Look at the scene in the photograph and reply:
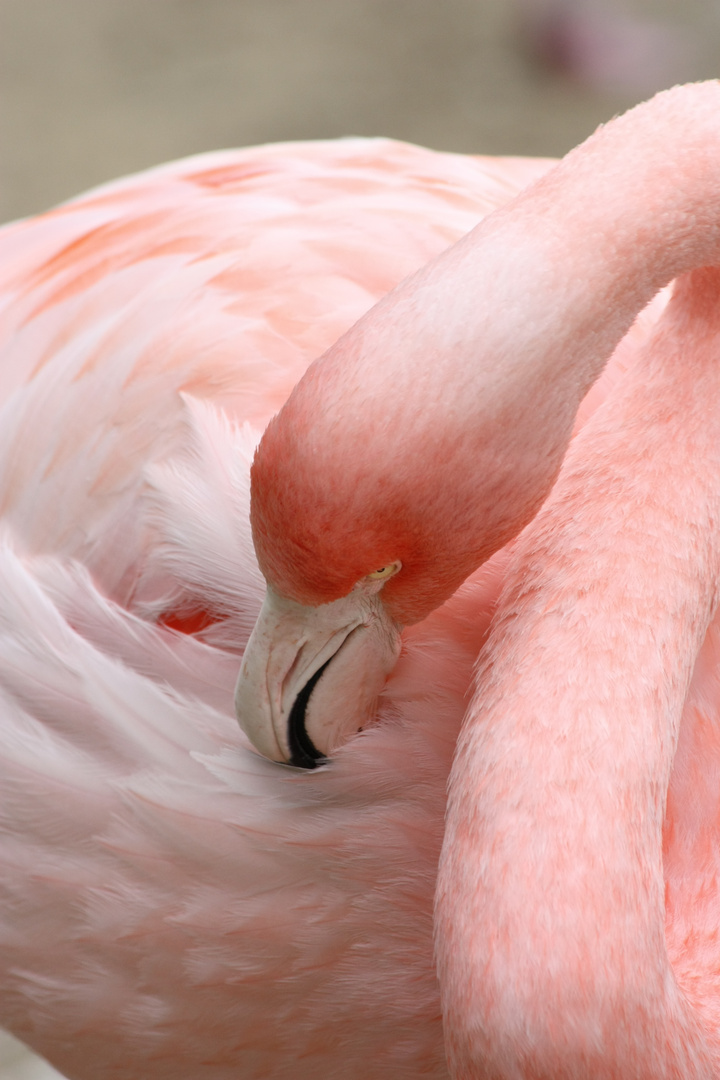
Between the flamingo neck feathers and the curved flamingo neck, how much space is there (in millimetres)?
187

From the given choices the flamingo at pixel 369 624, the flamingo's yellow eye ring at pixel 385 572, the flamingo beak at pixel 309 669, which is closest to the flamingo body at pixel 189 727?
the flamingo at pixel 369 624

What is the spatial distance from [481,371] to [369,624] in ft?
1.36

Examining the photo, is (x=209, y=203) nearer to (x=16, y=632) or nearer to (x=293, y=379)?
(x=293, y=379)

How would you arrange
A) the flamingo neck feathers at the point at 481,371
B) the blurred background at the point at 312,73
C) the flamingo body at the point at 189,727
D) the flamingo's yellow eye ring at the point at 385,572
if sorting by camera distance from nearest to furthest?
1. the flamingo neck feathers at the point at 481,371
2. the flamingo's yellow eye ring at the point at 385,572
3. the flamingo body at the point at 189,727
4. the blurred background at the point at 312,73

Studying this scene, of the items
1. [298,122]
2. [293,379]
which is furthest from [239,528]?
[298,122]

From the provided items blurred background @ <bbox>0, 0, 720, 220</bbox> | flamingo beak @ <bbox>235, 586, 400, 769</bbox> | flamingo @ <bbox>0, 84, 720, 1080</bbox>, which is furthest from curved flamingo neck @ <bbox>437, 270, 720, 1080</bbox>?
blurred background @ <bbox>0, 0, 720, 220</bbox>

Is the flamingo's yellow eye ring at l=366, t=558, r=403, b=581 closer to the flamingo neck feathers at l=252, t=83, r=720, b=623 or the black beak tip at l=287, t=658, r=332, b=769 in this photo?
the flamingo neck feathers at l=252, t=83, r=720, b=623

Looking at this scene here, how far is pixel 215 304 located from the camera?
6.91 ft

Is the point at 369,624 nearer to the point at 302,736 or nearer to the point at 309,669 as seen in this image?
the point at 309,669

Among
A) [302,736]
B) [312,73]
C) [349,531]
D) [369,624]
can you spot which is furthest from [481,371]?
[312,73]

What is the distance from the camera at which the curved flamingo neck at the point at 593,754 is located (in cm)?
149

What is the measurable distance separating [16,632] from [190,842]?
0.46 metres

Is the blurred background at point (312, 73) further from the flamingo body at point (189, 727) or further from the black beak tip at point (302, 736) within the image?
the black beak tip at point (302, 736)

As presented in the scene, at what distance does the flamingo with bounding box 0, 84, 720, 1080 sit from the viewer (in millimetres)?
1478
